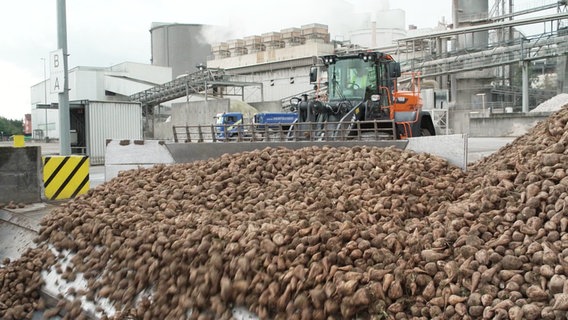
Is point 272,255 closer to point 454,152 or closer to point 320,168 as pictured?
point 320,168

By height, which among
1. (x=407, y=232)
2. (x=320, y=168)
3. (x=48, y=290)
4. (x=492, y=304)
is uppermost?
(x=320, y=168)

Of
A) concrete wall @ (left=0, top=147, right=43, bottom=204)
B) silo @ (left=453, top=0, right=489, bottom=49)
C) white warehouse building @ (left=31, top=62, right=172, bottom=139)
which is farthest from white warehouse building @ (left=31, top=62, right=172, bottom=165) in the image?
silo @ (left=453, top=0, right=489, bottom=49)

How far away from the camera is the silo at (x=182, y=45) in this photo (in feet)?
202

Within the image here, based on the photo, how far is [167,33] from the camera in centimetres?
6234

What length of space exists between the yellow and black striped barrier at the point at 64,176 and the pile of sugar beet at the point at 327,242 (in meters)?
2.33

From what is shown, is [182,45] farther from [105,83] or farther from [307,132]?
[307,132]

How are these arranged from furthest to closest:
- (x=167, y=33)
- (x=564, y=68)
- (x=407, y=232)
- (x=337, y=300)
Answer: (x=167, y=33) → (x=564, y=68) → (x=407, y=232) → (x=337, y=300)

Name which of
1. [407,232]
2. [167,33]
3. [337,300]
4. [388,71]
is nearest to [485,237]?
[407,232]

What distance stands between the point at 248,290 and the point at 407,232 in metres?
1.34

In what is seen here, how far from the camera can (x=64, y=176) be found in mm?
8617

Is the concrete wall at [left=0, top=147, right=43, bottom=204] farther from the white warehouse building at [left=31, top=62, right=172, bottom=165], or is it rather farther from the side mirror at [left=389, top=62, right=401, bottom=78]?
the side mirror at [left=389, top=62, right=401, bottom=78]

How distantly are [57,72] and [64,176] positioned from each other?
3.21 meters

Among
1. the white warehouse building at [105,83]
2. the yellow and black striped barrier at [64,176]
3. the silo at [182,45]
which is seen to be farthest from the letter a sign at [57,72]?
the silo at [182,45]

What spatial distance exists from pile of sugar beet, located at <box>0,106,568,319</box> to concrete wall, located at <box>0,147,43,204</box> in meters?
2.11
